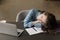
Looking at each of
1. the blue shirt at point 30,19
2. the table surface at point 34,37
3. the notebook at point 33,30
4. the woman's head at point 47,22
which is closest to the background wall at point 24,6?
the blue shirt at point 30,19

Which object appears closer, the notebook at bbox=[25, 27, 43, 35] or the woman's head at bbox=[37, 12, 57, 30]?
the notebook at bbox=[25, 27, 43, 35]

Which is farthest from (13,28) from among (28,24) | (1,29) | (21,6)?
(21,6)

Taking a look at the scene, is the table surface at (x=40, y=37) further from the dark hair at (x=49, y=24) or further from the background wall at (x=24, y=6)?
the background wall at (x=24, y=6)

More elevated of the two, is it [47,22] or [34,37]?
[47,22]

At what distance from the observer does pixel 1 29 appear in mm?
1805

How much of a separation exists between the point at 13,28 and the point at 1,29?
0.48ft

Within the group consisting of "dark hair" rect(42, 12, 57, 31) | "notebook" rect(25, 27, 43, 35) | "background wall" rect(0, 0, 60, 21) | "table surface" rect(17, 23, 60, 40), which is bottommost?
"table surface" rect(17, 23, 60, 40)

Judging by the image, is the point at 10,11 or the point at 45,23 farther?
the point at 10,11

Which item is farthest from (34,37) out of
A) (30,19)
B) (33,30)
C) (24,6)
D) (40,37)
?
(24,6)

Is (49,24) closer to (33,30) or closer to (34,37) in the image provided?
(33,30)

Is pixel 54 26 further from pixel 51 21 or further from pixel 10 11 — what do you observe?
pixel 10 11

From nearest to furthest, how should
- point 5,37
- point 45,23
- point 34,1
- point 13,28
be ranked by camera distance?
point 5,37 < point 13,28 < point 45,23 < point 34,1

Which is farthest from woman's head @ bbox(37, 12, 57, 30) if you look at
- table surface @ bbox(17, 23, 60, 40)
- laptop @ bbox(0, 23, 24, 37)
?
laptop @ bbox(0, 23, 24, 37)

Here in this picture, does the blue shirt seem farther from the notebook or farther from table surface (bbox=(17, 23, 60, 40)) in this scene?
table surface (bbox=(17, 23, 60, 40))
